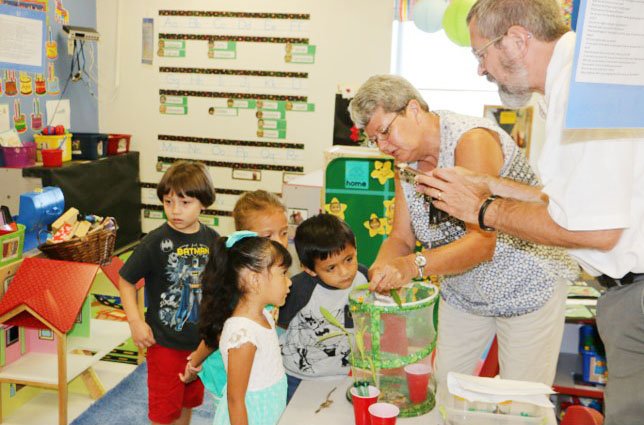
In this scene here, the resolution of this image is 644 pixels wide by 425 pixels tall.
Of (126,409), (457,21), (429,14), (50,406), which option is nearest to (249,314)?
(126,409)

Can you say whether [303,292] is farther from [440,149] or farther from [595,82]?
[595,82]

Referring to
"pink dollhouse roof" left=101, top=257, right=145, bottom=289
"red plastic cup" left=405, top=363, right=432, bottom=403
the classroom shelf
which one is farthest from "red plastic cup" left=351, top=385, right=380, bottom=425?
"pink dollhouse roof" left=101, top=257, right=145, bottom=289

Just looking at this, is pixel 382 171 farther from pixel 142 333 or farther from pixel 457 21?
pixel 457 21

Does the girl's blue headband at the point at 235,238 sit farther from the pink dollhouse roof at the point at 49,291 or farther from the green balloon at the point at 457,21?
the green balloon at the point at 457,21

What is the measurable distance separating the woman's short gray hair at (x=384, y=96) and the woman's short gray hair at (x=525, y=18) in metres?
0.49

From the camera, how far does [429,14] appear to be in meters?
5.07

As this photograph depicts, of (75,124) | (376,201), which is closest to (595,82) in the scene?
(376,201)

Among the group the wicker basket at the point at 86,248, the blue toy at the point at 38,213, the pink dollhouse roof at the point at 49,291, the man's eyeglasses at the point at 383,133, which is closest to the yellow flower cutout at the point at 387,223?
the man's eyeglasses at the point at 383,133

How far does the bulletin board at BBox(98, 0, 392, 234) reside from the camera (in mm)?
5559

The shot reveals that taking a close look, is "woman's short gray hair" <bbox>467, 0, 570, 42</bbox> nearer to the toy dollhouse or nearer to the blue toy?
the toy dollhouse

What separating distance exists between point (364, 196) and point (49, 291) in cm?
149

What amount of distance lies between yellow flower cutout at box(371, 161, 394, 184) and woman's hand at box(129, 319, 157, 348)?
1.28 meters

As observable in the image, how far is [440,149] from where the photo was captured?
79.8 inches

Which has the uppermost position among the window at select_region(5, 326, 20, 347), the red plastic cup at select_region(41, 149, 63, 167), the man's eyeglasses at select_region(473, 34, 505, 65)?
the man's eyeglasses at select_region(473, 34, 505, 65)
